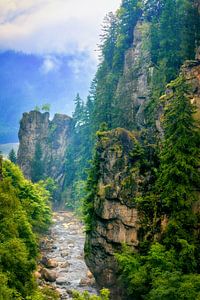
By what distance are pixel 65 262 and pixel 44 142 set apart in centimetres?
6689

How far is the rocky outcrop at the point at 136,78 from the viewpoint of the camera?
214ft

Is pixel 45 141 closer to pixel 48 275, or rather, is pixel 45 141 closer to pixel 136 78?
pixel 136 78

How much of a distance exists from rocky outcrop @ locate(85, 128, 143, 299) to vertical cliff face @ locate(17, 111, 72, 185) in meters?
70.4

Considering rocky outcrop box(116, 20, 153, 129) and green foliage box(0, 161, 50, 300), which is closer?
green foliage box(0, 161, 50, 300)

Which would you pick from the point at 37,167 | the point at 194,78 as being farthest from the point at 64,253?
the point at 37,167

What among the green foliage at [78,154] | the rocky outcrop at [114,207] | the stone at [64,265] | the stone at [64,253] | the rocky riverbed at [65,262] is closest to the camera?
the rocky outcrop at [114,207]

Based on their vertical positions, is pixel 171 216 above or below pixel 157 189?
below

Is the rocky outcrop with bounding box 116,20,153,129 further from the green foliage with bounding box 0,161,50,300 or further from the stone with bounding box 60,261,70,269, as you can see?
the green foliage with bounding box 0,161,50,300

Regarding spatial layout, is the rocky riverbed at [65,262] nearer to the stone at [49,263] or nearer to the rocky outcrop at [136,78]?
the stone at [49,263]

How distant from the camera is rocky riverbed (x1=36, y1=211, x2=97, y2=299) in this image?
4828 cm

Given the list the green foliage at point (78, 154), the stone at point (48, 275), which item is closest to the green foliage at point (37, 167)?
the green foliage at point (78, 154)

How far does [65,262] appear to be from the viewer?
188 feet

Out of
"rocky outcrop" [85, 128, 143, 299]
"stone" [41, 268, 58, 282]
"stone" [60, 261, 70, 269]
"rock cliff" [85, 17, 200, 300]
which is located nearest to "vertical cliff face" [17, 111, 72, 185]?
"stone" [60, 261, 70, 269]

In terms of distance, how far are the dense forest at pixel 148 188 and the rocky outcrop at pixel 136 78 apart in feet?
0.68
